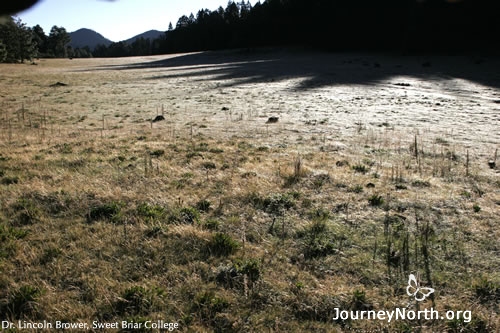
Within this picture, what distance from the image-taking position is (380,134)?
619 inches

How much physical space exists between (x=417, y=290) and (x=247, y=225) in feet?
10.6

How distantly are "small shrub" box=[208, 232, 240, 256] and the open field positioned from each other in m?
0.02

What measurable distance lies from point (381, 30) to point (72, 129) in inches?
2916

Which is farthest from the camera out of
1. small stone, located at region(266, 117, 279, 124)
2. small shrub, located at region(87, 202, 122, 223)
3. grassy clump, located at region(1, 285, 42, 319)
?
small stone, located at region(266, 117, 279, 124)

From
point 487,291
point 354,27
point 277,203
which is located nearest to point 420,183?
point 277,203

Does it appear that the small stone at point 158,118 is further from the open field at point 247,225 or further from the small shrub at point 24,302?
the small shrub at point 24,302

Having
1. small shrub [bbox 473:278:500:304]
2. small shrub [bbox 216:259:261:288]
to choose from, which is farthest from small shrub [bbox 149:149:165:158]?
small shrub [bbox 473:278:500:304]

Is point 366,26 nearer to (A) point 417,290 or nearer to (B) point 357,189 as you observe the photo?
(B) point 357,189

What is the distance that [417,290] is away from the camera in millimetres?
5203

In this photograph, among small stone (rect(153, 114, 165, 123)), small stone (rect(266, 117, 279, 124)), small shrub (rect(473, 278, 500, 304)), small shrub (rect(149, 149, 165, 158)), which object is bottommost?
small shrub (rect(473, 278, 500, 304))

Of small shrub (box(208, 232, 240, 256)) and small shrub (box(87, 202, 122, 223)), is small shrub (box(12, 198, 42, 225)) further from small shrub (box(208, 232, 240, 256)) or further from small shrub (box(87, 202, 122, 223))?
small shrub (box(208, 232, 240, 256))

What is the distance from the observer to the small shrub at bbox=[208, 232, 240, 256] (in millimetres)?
6090

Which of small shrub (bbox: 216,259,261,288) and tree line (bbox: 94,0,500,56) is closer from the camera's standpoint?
small shrub (bbox: 216,259,261,288)

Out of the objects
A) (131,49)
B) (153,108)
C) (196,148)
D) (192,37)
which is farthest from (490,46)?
(131,49)
